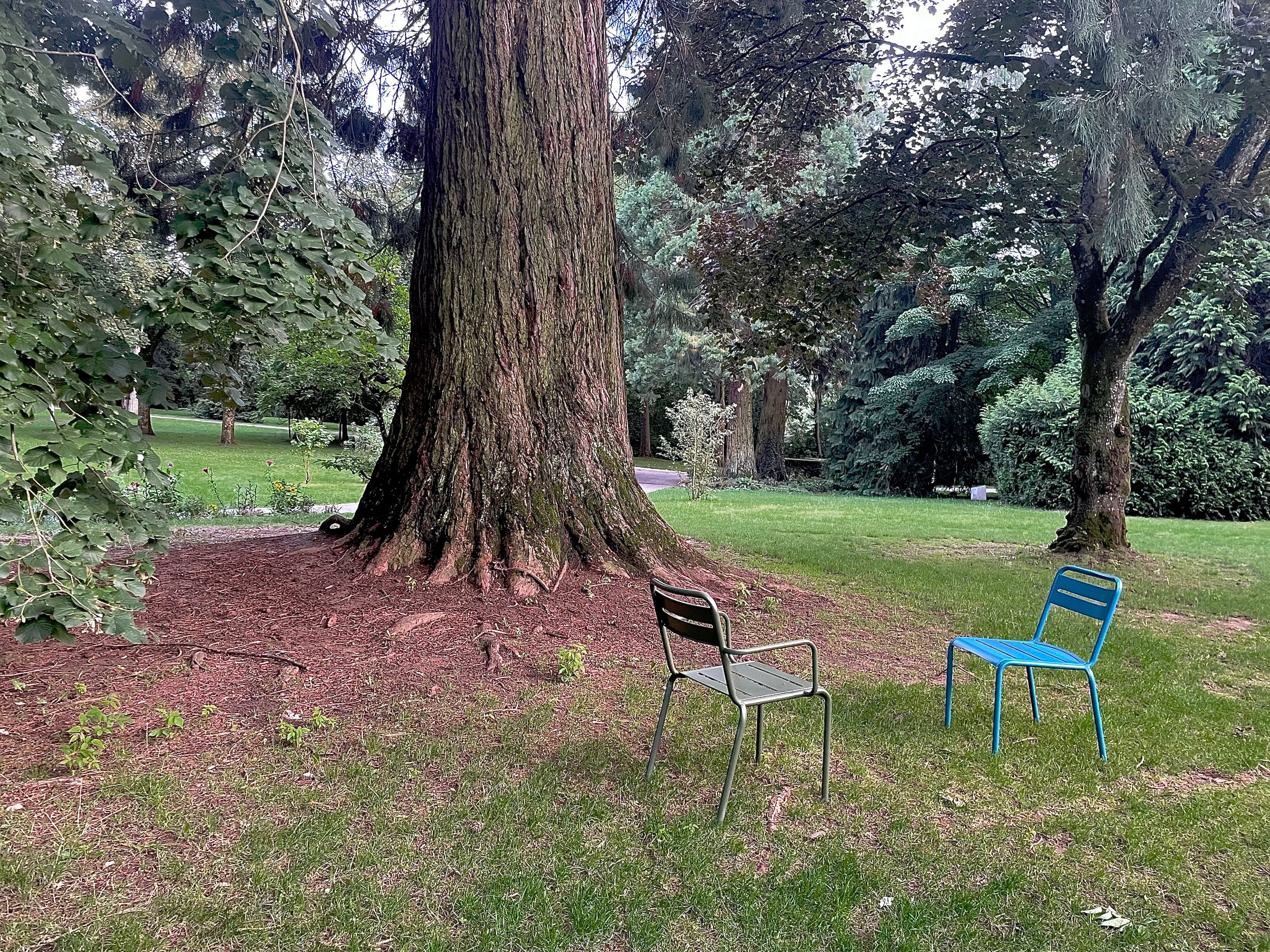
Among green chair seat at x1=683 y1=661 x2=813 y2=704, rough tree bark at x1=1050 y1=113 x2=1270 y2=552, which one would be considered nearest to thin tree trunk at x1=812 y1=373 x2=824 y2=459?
rough tree bark at x1=1050 y1=113 x2=1270 y2=552

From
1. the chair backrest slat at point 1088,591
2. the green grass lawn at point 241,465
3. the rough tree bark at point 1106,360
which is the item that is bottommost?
the green grass lawn at point 241,465

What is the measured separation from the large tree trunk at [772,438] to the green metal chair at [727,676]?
1932 centimetres

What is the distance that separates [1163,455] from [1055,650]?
13.0 meters

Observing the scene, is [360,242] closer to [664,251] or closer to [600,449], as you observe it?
[600,449]

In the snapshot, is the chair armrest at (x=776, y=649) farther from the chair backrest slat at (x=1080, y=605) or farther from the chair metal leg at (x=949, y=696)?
the chair backrest slat at (x=1080, y=605)

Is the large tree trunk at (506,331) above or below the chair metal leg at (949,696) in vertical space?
above

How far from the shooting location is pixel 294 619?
4.54 m

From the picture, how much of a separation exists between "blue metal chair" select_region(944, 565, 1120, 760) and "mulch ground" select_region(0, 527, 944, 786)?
2.54ft

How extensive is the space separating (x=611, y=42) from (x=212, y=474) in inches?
566

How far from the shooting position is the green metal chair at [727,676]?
2725mm

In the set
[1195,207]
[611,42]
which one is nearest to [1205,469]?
[1195,207]

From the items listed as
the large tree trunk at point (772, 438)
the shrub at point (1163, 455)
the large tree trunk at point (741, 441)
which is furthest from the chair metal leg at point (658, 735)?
the large tree trunk at point (772, 438)

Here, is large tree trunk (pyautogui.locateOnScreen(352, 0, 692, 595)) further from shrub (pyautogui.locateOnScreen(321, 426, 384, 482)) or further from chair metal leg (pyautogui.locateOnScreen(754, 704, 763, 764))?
shrub (pyautogui.locateOnScreen(321, 426, 384, 482))

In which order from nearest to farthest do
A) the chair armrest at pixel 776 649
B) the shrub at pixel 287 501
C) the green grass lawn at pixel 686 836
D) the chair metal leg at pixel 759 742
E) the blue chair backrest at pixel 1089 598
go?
the green grass lawn at pixel 686 836
the chair armrest at pixel 776 649
the chair metal leg at pixel 759 742
the blue chair backrest at pixel 1089 598
the shrub at pixel 287 501
